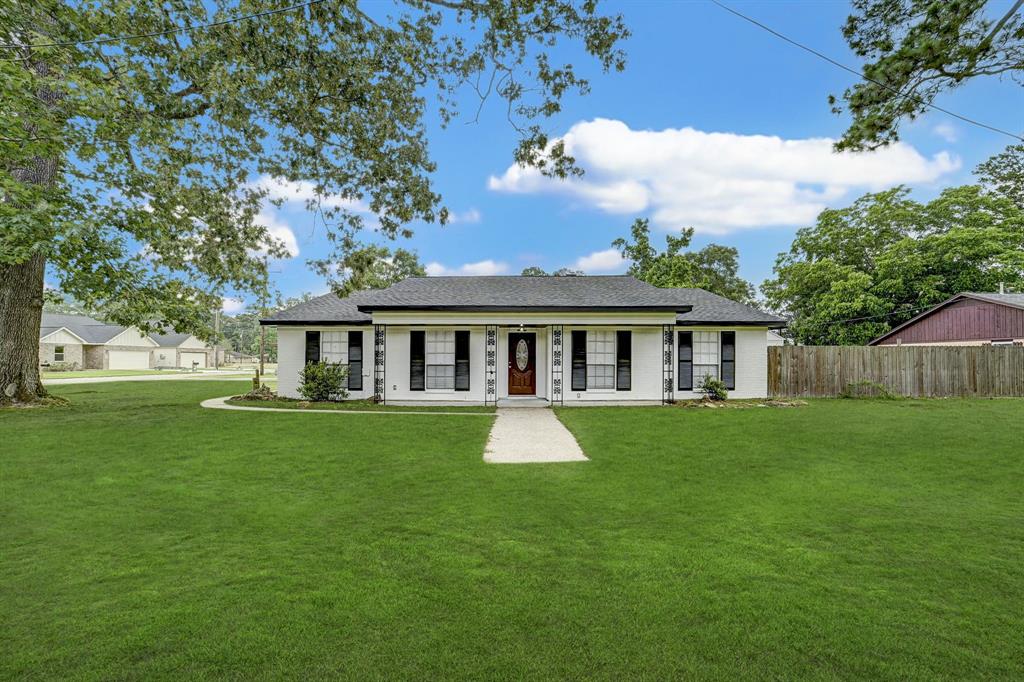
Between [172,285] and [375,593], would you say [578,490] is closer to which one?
[375,593]

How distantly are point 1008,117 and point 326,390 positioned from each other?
17.2 m

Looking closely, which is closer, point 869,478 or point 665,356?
point 869,478

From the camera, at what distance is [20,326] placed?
12.9 m

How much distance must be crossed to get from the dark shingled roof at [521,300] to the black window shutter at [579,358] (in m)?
1.06

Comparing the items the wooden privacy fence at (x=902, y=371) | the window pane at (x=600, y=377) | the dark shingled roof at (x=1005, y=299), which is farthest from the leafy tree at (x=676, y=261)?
the window pane at (x=600, y=377)

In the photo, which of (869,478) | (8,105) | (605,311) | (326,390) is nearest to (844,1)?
(869,478)

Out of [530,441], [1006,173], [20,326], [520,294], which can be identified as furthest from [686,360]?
[1006,173]

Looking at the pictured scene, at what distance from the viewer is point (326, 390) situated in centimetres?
1504

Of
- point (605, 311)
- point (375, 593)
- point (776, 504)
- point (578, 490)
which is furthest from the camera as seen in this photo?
point (605, 311)

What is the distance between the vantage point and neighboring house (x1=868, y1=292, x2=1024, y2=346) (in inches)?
819

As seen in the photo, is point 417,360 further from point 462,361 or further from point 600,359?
point 600,359

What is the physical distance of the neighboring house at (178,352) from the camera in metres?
48.3

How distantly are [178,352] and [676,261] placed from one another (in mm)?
51256

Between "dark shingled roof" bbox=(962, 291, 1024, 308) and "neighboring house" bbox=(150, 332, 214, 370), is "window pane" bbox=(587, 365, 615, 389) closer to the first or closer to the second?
"dark shingled roof" bbox=(962, 291, 1024, 308)
